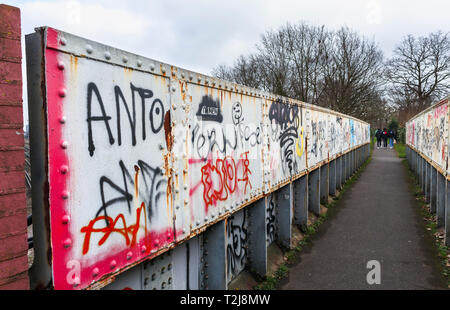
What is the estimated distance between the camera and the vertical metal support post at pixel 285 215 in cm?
664

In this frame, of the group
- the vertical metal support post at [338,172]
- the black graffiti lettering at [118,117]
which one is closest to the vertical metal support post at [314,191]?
the vertical metal support post at [338,172]

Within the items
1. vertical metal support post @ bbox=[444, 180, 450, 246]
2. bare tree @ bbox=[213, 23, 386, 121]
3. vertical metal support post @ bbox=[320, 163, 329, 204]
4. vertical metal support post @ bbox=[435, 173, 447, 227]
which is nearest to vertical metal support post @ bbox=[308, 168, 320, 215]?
vertical metal support post @ bbox=[320, 163, 329, 204]

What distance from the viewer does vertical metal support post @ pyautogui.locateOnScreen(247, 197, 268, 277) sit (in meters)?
5.34

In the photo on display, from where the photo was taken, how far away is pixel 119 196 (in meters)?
2.24

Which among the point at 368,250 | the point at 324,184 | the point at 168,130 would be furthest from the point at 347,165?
the point at 168,130

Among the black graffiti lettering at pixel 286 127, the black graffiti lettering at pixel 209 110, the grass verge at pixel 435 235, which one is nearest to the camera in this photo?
the black graffiti lettering at pixel 209 110

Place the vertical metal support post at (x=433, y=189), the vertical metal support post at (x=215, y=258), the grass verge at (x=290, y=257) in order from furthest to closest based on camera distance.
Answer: the vertical metal support post at (x=433, y=189)
the grass verge at (x=290, y=257)
the vertical metal support post at (x=215, y=258)

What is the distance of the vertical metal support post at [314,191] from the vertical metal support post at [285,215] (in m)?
2.71

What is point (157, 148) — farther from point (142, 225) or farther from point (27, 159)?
point (27, 159)

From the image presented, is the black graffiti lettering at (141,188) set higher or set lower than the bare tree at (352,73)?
lower

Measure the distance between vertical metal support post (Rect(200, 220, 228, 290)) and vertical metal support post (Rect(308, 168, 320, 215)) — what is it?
5695 millimetres

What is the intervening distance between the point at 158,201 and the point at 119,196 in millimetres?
463

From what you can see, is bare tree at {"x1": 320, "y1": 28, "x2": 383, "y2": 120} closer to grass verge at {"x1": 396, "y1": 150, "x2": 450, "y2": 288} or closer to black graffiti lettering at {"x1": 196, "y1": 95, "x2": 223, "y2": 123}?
grass verge at {"x1": 396, "y1": 150, "x2": 450, "y2": 288}

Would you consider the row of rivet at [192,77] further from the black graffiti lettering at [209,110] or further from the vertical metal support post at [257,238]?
the vertical metal support post at [257,238]
